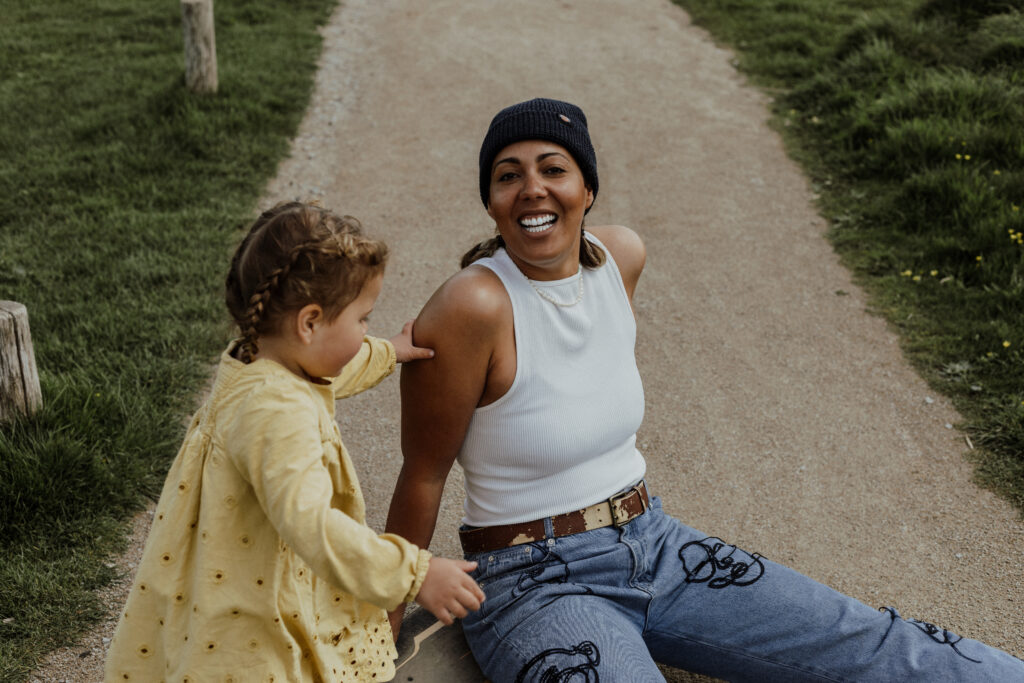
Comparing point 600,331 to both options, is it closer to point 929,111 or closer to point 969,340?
point 969,340

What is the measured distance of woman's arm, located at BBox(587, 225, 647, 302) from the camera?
9.01 feet

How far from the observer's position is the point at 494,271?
2.44m

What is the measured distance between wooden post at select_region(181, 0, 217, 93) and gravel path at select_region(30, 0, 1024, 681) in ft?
2.54

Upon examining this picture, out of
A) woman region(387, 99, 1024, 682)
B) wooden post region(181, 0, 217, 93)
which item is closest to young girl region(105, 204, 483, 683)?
woman region(387, 99, 1024, 682)

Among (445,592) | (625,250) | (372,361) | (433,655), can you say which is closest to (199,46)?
(625,250)

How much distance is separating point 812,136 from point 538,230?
529cm

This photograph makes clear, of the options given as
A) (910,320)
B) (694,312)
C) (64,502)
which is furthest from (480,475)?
(910,320)

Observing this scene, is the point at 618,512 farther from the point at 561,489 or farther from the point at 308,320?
the point at 308,320

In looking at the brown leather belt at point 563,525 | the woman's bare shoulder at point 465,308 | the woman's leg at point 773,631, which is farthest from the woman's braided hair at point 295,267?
the woman's leg at point 773,631

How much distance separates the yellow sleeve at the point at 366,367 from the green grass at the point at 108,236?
56.7 inches

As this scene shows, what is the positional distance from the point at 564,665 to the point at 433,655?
476 millimetres

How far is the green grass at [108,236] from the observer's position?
10.7 feet

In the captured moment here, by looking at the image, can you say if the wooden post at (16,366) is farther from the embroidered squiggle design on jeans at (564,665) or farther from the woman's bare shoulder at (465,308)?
the embroidered squiggle design on jeans at (564,665)

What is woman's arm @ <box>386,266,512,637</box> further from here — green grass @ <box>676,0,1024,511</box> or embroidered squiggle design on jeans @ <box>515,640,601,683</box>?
→ green grass @ <box>676,0,1024,511</box>
